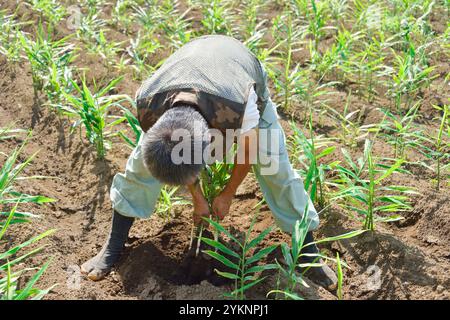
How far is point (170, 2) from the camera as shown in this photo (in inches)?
206

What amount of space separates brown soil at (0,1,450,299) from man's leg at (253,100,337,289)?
0.49ft

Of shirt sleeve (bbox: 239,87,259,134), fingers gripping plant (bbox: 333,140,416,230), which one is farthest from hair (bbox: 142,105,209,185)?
fingers gripping plant (bbox: 333,140,416,230)

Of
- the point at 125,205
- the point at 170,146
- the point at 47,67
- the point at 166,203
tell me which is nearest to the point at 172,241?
the point at 166,203

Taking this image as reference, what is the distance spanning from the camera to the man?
2.12 metres

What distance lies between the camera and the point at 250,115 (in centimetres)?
236

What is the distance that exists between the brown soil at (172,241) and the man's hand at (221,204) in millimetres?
259

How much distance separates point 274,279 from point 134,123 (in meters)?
1.03

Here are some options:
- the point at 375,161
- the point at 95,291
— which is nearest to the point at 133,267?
the point at 95,291

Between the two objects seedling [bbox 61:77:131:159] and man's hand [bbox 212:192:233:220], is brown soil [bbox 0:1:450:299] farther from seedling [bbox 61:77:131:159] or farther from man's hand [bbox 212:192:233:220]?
man's hand [bbox 212:192:233:220]

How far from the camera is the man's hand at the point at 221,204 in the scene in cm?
260

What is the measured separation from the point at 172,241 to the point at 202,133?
923mm

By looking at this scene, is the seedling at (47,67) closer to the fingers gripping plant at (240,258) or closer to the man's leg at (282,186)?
the man's leg at (282,186)

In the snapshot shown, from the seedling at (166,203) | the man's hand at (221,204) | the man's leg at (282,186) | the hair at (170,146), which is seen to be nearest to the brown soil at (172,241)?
the seedling at (166,203)
